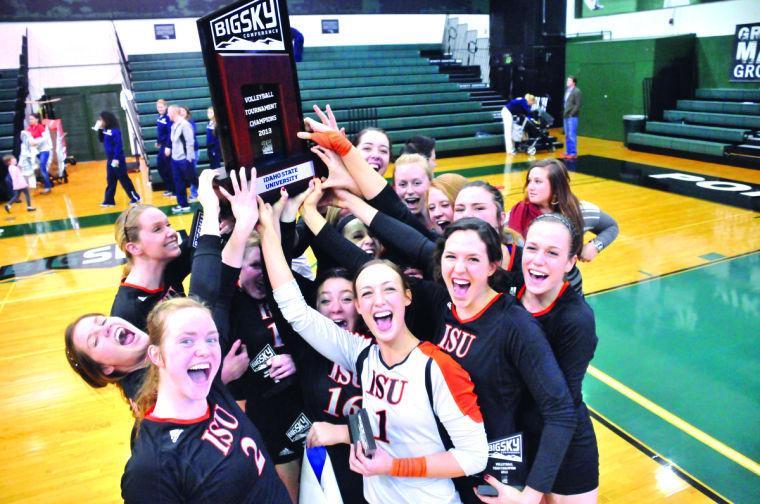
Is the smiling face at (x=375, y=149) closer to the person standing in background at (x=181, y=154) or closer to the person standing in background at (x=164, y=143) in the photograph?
the person standing in background at (x=181, y=154)

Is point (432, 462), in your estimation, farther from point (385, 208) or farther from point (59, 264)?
point (59, 264)

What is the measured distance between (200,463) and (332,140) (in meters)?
1.31

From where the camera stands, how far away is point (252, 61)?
1.92m

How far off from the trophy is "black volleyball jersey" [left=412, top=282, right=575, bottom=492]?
2.85ft

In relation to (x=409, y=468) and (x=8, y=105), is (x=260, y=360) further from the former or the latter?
(x=8, y=105)

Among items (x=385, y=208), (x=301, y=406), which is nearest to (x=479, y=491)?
(x=301, y=406)

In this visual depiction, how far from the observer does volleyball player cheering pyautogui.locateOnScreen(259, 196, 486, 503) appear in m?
1.79

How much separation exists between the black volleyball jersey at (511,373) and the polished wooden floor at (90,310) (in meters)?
1.66

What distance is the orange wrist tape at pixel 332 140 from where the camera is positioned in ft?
7.41

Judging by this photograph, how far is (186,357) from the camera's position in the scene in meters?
1.66

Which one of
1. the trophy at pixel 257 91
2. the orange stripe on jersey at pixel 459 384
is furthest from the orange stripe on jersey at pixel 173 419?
the trophy at pixel 257 91

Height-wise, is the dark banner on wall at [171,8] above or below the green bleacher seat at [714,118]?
above

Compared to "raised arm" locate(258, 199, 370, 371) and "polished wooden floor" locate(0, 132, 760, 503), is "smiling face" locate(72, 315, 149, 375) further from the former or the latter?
"polished wooden floor" locate(0, 132, 760, 503)

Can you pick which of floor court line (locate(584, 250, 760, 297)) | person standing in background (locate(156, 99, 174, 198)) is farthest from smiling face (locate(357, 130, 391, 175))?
person standing in background (locate(156, 99, 174, 198))
